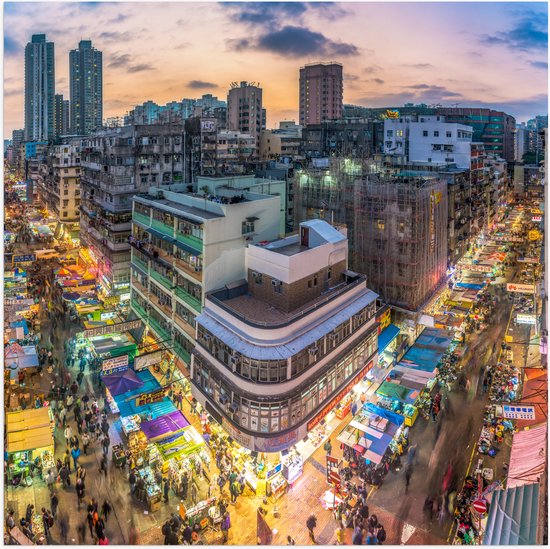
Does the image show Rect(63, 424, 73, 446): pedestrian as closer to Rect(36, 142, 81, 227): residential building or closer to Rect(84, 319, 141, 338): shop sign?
Rect(84, 319, 141, 338): shop sign

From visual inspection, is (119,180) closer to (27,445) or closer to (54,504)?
(27,445)

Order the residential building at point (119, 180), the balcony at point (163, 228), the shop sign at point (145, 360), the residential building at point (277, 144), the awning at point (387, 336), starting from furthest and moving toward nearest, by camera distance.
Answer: the residential building at point (277, 144) < the residential building at point (119, 180) < the balcony at point (163, 228) < the awning at point (387, 336) < the shop sign at point (145, 360)

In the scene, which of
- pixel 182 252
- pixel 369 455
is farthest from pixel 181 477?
pixel 182 252

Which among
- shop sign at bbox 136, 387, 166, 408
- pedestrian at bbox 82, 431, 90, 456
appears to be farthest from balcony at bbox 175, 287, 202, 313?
pedestrian at bbox 82, 431, 90, 456

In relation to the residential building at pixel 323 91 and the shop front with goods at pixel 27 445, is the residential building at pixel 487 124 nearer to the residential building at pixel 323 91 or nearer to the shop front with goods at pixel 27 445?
the residential building at pixel 323 91

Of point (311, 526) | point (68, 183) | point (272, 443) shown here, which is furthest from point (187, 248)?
point (68, 183)

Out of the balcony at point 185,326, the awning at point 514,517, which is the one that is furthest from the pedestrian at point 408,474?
Result: the balcony at point 185,326

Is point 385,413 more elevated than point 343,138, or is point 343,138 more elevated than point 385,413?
point 343,138
